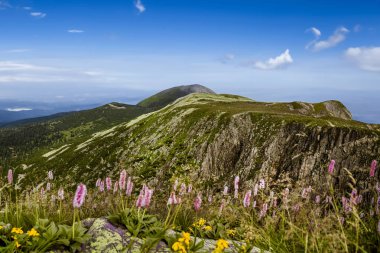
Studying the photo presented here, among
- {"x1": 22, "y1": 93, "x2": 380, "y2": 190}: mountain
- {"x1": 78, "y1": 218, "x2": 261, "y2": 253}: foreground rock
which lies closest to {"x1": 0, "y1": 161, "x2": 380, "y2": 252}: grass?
{"x1": 78, "y1": 218, "x2": 261, "y2": 253}: foreground rock

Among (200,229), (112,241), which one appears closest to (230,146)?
(200,229)

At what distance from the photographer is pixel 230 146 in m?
67.4

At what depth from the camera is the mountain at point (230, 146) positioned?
52.4m

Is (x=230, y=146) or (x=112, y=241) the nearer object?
(x=112, y=241)

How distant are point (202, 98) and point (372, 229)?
111 m

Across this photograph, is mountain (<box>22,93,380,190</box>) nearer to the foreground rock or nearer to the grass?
the grass

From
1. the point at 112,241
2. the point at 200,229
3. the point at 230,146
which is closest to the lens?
the point at 112,241

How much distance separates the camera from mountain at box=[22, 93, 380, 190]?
172 ft

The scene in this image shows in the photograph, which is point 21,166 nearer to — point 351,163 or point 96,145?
point 96,145

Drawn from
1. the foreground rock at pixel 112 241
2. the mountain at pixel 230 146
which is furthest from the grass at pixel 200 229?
the mountain at pixel 230 146

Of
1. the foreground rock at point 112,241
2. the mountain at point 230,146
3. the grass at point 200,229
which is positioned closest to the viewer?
the grass at point 200,229

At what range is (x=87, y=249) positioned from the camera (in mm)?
6625

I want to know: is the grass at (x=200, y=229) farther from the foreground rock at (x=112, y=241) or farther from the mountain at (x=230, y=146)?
the mountain at (x=230, y=146)

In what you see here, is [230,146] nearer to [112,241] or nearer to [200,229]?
[200,229]
